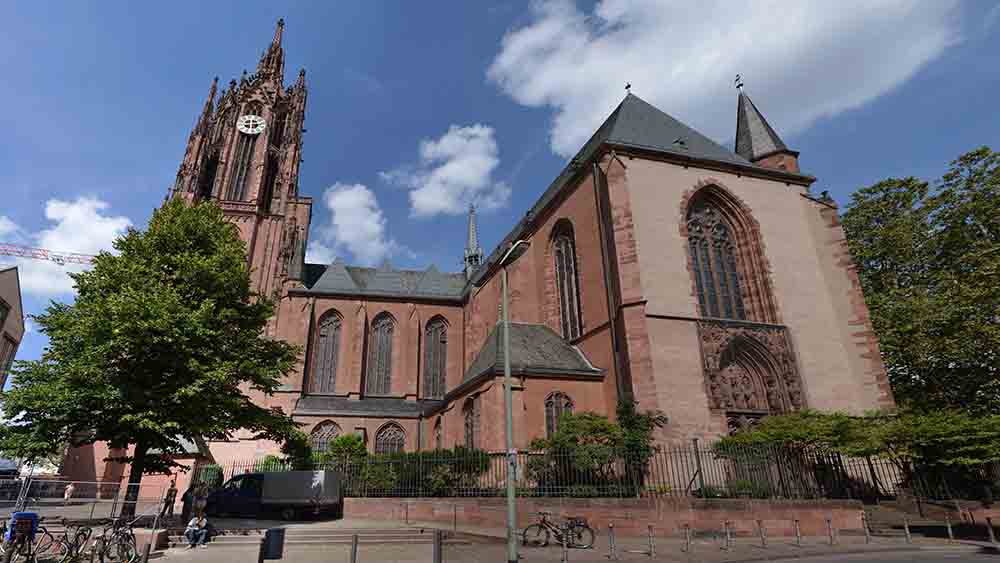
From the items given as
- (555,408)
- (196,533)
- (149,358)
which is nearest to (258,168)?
(149,358)

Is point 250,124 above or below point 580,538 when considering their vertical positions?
above

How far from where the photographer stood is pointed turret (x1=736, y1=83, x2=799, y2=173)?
82.8ft

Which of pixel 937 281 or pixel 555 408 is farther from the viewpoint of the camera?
pixel 937 281

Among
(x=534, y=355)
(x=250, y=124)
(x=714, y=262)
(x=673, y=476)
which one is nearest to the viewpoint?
(x=673, y=476)

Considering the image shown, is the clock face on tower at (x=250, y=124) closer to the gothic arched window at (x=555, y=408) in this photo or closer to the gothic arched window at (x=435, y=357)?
the gothic arched window at (x=435, y=357)

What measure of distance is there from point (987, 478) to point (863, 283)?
14326mm

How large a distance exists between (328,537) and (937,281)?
2791cm

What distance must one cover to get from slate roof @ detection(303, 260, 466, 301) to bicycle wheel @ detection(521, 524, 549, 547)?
24589mm

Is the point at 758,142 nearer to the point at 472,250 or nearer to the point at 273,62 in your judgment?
the point at 472,250

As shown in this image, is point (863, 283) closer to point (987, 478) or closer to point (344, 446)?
point (987, 478)

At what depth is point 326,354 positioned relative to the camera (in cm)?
3288

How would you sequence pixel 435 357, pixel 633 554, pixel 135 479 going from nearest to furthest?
pixel 633 554 < pixel 135 479 < pixel 435 357

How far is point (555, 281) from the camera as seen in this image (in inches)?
979

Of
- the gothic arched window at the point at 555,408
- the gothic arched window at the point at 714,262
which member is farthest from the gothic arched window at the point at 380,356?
the gothic arched window at the point at 714,262
